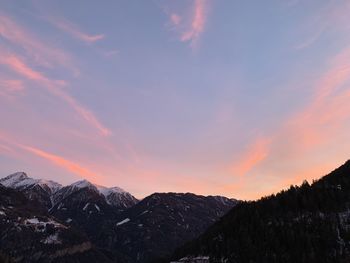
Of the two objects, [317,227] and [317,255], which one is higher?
[317,227]

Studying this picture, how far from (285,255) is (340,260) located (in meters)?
23.7

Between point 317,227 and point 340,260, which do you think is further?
point 317,227

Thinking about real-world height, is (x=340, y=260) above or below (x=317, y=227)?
below

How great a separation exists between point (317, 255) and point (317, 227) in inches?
612

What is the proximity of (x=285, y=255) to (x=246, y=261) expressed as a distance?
54.5 ft

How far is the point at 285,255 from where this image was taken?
632 ft

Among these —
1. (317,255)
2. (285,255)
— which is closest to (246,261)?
(285,255)

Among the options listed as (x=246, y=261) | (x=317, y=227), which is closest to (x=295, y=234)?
(x=317, y=227)

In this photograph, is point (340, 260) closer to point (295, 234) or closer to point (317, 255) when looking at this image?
point (317, 255)

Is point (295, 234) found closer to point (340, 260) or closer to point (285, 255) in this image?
point (285, 255)

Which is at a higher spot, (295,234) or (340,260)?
(295,234)

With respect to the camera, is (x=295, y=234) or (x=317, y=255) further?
(x=295, y=234)

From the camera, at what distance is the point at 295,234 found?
198 meters

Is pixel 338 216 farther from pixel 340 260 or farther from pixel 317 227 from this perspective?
pixel 340 260
